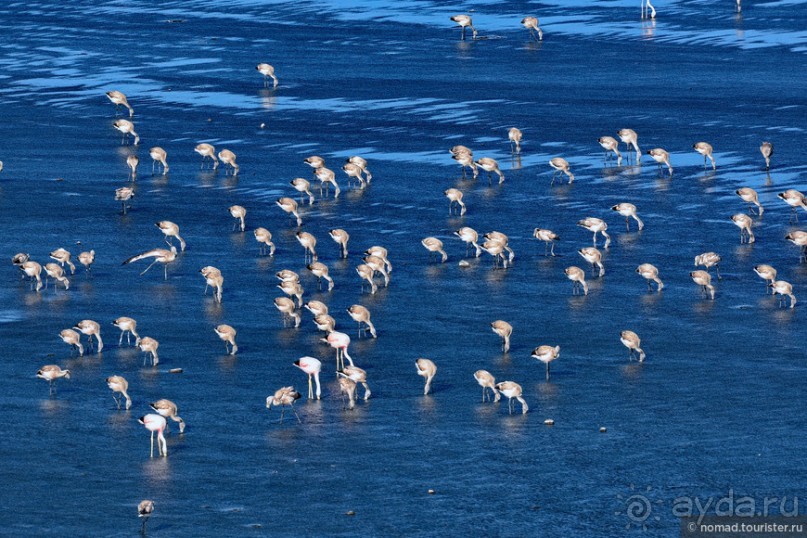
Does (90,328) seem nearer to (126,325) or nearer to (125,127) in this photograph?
(126,325)

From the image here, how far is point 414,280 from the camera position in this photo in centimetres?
3916

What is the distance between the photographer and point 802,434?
96.7ft

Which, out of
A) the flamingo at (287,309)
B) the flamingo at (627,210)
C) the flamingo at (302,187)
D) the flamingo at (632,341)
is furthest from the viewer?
the flamingo at (302,187)

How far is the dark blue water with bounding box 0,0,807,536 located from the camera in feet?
91.7

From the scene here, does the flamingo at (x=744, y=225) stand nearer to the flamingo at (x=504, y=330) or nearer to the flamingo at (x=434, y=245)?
the flamingo at (x=434, y=245)

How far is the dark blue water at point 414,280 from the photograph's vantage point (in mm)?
27938

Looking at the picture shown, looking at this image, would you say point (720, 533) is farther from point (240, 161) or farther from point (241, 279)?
point (240, 161)

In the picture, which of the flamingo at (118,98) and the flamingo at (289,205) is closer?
the flamingo at (289,205)

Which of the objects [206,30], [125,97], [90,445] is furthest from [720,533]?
[206,30]

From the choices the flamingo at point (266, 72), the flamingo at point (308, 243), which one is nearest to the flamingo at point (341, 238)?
the flamingo at point (308, 243)

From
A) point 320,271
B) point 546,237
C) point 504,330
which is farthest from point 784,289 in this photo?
point 320,271

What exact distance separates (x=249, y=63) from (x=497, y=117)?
12.7m

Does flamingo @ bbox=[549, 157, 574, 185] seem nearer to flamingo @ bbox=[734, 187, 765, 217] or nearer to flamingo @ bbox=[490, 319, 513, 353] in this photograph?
flamingo @ bbox=[734, 187, 765, 217]

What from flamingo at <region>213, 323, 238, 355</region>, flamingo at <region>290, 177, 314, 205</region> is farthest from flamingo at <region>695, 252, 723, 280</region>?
flamingo at <region>290, 177, 314, 205</region>
